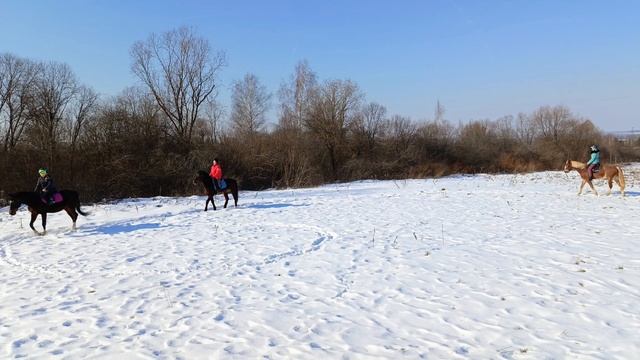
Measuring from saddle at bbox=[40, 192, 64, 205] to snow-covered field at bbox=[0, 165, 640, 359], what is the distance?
944 millimetres

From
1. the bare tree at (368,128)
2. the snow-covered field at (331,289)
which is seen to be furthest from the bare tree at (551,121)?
the snow-covered field at (331,289)

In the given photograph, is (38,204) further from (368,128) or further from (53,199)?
(368,128)

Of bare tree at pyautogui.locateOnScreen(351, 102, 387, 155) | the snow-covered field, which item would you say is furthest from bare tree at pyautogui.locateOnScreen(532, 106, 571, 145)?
the snow-covered field

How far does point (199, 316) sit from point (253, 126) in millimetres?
38301

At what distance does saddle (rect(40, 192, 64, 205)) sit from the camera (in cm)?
1279

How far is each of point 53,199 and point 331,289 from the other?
10493 mm

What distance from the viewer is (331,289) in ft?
22.8

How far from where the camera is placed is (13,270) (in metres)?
8.73

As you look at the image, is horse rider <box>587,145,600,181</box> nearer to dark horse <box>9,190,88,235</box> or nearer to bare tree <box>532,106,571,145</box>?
dark horse <box>9,190,88,235</box>

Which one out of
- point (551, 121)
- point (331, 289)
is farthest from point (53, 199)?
point (551, 121)

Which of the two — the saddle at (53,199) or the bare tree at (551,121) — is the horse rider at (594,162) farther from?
the bare tree at (551,121)

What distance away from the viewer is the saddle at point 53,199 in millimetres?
12785

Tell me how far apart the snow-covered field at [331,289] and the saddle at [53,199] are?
94 centimetres

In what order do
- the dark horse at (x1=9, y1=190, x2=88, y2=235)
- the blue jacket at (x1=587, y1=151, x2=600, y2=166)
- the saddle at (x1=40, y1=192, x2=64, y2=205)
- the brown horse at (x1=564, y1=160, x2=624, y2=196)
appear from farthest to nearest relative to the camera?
the blue jacket at (x1=587, y1=151, x2=600, y2=166), the brown horse at (x1=564, y1=160, x2=624, y2=196), the saddle at (x1=40, y1=192, x2=64, y2=205), the dark horse at (x1=9, y1=190, x2=88, y2=235)
